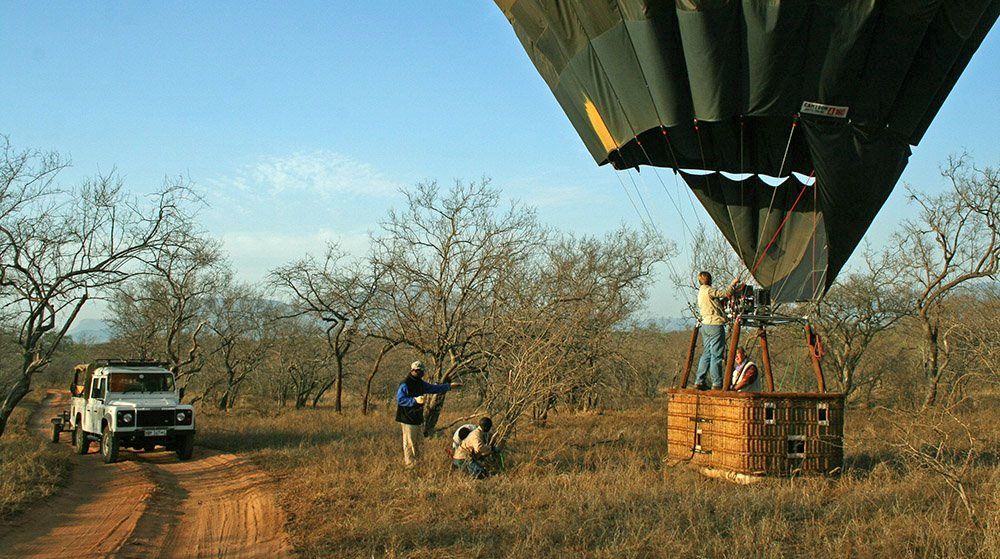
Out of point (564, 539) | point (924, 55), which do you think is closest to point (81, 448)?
point (564, 539)

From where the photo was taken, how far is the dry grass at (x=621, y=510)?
6.51 meters

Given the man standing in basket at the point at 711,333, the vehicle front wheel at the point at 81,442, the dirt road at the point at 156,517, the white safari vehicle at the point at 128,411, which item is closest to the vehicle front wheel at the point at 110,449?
the white safari vehicle at the point at 128,411

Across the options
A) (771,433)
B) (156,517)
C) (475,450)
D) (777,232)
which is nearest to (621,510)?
(771,433)

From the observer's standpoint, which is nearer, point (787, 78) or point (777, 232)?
point (787, 78)

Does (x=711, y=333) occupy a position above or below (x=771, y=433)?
above

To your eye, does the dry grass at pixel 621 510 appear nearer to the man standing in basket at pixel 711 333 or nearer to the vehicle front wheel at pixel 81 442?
the man standing in basket at pixel 711 333

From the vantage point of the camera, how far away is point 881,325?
84.5 ft

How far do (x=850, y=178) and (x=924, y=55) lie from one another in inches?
64.1

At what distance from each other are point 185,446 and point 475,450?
8.17 meters

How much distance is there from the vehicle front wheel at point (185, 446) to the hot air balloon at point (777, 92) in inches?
405

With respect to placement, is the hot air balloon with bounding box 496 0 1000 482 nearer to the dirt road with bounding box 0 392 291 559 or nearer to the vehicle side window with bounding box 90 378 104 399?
the dirt road with bounding box 0 392 291 559

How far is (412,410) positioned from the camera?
11.3m

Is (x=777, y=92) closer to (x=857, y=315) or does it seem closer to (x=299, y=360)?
(x=857, y=315)

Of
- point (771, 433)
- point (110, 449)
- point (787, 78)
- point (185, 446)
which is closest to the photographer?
point (787, 78)
